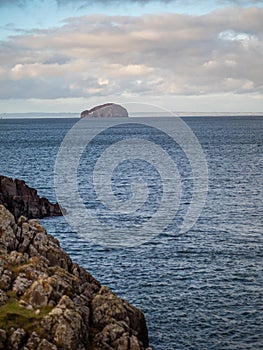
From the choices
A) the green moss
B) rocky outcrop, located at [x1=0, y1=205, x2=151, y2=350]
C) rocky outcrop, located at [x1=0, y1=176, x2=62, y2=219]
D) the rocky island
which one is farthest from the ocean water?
the green moss

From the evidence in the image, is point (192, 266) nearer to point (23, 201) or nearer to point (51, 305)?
point (51, 305)

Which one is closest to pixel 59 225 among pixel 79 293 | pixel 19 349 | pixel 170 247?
pixel 170 247

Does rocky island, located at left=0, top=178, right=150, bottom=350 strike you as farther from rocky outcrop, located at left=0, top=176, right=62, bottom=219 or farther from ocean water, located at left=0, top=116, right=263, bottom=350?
rocky outcrop, located at left=0, top=176, right=62, bottom=219

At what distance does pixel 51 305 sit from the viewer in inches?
1350

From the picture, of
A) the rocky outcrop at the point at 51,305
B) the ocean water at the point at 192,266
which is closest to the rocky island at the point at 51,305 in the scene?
the rocky outcrop at the point at 51,305

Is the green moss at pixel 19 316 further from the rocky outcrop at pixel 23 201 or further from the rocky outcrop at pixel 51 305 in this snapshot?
the rocky outcrop at pixel 23 201

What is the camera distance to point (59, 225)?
74.9 meters

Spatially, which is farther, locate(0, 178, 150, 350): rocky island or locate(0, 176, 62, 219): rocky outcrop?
locate(0, 176, 62, 219): rocky outcrop

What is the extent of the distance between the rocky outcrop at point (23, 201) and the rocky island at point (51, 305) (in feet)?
115

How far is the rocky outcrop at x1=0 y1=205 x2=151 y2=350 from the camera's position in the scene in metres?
31.9

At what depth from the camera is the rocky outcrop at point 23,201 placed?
255 ft

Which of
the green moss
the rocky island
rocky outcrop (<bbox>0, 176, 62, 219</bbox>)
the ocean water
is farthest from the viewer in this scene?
rocky outcrop (<bbox>0, 176, 62, 219</bbox>)

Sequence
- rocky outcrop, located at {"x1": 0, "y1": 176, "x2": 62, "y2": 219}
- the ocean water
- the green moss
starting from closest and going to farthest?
the green moss
the ocean water
rocky outcrop, located at {"x1": 0, "y1": 176, "x2": 62, "y2": 219}

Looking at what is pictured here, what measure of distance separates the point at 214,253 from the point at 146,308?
1668 centimetres
